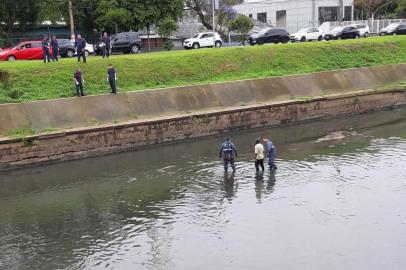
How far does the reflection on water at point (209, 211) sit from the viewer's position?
1419cm

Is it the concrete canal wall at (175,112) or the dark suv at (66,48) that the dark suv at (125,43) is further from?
the concrete canal wall at (175,112)

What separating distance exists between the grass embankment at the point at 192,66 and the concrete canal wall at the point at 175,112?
1486mm

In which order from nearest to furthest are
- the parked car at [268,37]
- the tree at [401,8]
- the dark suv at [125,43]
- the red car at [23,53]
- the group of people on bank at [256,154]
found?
1. the group of people on bank at [256,154]
2. the red car at [23,53]
3. the dark suv at [125,43]
4. the parked car at [268,37]
5. the tree at [401,8]

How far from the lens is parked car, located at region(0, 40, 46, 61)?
38.0m

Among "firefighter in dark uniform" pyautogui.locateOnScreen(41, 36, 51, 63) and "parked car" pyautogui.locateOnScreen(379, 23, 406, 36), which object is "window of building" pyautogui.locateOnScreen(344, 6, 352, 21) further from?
"firefighter in dark uniform" pyautogui.locateOnScreen(41, 36, 51, 63)

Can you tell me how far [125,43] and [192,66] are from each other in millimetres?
9486

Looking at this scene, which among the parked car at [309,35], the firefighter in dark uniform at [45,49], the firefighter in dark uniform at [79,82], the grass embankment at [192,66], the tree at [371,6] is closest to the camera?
the firefighter in dark uniform at [79,82]

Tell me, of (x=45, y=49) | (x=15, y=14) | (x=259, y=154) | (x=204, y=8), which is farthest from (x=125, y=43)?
(x=259, y=154)

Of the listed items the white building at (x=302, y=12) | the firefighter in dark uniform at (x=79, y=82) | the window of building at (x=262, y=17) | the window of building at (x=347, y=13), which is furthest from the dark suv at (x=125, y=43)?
the window of building at (x=347, y=13)

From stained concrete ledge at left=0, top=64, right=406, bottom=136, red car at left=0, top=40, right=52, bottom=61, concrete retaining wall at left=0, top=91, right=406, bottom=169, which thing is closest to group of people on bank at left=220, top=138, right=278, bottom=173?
concrete retaining wall at left=0, top=91, right=406, bottom=169

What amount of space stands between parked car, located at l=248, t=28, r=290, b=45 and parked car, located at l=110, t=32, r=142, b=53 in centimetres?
1103

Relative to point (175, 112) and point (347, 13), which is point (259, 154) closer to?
point (175, 112)

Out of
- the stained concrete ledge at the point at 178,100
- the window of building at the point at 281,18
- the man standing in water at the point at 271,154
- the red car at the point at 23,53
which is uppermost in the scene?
the window of building at the point at 281,18

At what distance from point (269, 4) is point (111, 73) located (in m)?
55.6
